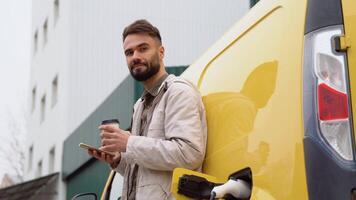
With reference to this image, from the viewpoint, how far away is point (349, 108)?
2.40 meters

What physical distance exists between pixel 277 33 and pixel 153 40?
103 cm

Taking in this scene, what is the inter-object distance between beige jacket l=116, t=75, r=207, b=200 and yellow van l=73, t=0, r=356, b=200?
0.48 feet

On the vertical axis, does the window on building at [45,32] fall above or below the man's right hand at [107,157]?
above

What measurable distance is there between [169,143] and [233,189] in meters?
0.47

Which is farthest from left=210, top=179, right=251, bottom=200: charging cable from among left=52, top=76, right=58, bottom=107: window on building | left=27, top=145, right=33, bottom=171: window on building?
left=27, top=145, right=33, bottom=171: window on building

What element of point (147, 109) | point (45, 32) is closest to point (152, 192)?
point (147, 109)

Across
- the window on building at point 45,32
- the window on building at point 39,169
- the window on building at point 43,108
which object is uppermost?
the window on building at point 45,32

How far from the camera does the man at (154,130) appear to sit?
3141mm

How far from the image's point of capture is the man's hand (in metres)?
3.28

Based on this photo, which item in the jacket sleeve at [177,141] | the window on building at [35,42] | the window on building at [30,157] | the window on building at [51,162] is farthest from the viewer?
the window on building at [35,42]

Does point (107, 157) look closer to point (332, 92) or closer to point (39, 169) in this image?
point (332, 92)

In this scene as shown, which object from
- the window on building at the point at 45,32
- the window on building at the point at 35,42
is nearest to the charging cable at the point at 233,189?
the window on building at the point at 45,32

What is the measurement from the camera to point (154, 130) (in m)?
3.34

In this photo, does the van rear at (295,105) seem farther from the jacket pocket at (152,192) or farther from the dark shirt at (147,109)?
the dark shirt at (147,109)
